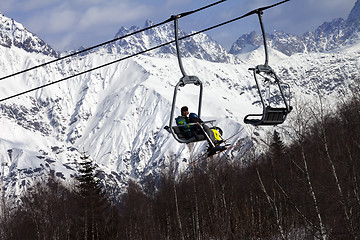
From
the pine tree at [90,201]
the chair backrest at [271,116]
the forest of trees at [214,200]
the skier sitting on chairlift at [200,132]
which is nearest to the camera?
the chair backrest at [271,116]

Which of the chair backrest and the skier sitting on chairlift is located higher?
the skier sitting on chairlift

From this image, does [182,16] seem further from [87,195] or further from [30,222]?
[30,222]

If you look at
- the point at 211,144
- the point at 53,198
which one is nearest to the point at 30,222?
the point at 53,198

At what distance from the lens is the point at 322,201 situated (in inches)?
1258

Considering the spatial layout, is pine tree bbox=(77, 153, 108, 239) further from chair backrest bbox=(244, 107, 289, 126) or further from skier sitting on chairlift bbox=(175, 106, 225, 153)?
chair backrest bbox=(244, 107, 289, 126)

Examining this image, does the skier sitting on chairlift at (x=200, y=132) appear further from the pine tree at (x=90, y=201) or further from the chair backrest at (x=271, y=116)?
the pine tree at (x=90, y=201)

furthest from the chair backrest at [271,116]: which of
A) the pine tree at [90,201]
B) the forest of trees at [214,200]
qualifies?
the pine tree at [90,201]

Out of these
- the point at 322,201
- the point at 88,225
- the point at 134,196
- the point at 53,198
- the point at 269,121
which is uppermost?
the point at 134,196

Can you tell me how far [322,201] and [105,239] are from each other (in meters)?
22.4

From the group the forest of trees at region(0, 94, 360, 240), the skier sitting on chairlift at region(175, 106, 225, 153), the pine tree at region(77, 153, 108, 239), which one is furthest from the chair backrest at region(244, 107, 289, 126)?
the pine tree at region(77, 153, 108, 239)

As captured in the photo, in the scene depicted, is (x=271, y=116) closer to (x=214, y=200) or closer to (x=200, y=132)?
(x=200, y=132)

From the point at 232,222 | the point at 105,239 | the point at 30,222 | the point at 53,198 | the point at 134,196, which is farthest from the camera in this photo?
the point at 134,196

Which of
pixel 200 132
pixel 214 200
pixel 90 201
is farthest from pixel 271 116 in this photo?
pixel 90 201

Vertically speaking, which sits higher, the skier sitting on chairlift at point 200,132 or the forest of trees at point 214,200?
the forest of trees at point 214,200
